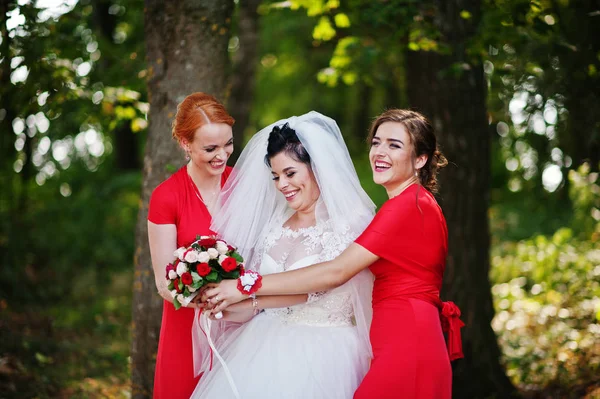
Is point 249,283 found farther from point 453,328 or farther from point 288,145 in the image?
point 453,328

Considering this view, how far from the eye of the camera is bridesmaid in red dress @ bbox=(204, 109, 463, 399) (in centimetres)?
331

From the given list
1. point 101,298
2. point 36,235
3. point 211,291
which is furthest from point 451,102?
point 36,235

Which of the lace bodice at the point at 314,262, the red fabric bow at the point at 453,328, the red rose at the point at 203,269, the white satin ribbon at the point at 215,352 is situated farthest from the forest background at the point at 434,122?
the red rose at the point at 203,269

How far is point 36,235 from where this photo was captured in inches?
469

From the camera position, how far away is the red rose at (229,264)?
11.1 feet

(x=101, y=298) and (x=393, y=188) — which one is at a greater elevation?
(x=393, y=188)

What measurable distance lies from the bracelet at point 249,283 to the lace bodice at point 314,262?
0.23 m

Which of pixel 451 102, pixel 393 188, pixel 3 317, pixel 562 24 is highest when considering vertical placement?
pixel 562 24

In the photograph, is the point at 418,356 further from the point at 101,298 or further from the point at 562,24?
the point at 101,298

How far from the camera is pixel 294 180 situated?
3.71 metres

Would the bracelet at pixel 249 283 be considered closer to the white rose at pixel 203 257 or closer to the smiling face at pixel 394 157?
the white rose at pixel 203 257

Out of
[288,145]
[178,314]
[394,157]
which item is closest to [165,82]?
[288,145]

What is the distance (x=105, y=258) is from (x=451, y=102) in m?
8.00

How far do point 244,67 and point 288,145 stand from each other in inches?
308
